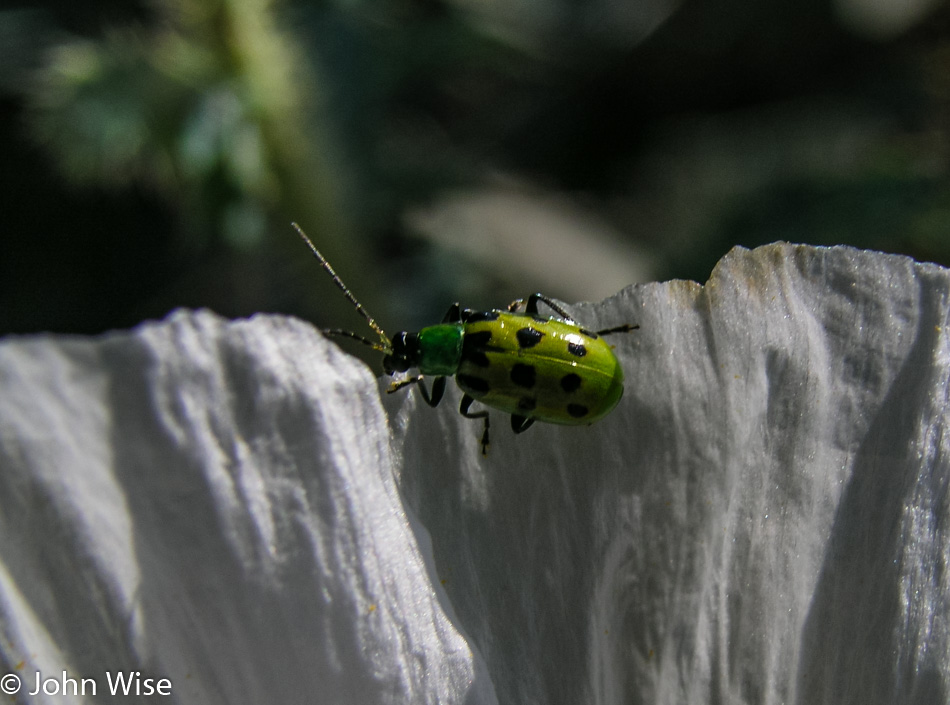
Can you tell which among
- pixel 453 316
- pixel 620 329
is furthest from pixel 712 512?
pixel 453 316

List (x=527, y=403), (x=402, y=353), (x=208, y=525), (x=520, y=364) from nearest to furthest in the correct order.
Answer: (x=208, y=525)
(x=527, y=403)
(x=520, y=364)
(x=402, y=353)

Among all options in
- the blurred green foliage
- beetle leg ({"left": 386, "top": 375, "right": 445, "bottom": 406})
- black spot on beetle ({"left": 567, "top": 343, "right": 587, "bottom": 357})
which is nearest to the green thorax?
black spot on beetle ({"left": 567, "top": 343, "right": 587, "bottom": 357})

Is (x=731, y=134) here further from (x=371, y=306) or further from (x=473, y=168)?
(x=371, y=306)

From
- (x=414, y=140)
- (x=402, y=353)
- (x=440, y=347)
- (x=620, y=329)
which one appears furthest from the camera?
(x=414, y=140)

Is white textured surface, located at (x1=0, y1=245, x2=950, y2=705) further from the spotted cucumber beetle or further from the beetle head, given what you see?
the beetle head

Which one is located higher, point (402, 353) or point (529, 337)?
point (402, 353)

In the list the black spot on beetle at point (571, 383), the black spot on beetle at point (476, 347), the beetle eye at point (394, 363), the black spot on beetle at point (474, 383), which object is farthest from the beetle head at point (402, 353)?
the black spot on beetle at point (571, 383)

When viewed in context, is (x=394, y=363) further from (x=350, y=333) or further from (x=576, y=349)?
(x=576, y=349)
